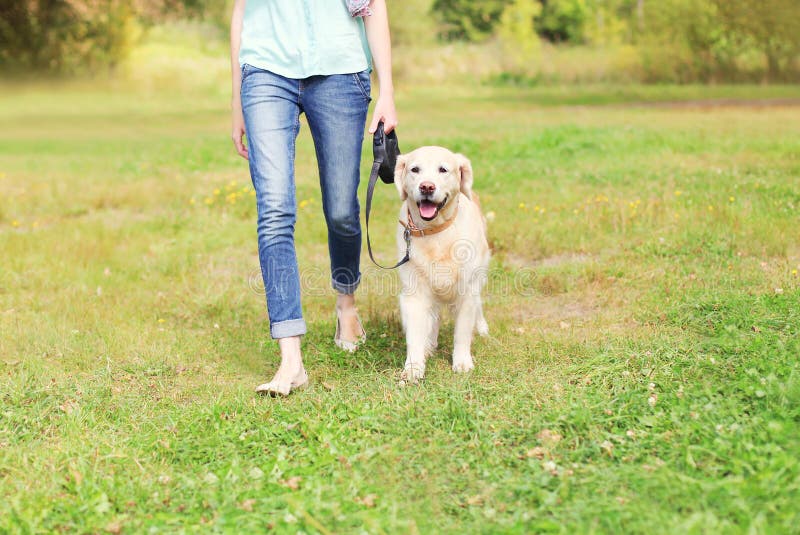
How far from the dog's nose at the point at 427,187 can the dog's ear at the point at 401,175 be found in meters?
0.29

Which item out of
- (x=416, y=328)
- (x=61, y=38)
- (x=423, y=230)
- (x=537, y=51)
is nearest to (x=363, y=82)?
(x=423, y=230)

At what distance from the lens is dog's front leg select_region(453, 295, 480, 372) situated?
409 centimetres

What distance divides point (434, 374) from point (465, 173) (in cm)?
105

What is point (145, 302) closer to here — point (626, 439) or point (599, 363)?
point (599, 363)

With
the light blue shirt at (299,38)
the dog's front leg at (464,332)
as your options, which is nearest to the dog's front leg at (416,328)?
the dog's front leg at (464,332)

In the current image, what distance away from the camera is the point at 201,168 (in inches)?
423

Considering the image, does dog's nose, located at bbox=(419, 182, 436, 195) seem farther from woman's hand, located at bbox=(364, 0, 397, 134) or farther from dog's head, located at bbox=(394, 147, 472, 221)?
woman's hand, located at bbox=(364, 0, 397, 134)

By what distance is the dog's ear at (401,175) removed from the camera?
418 centimetres

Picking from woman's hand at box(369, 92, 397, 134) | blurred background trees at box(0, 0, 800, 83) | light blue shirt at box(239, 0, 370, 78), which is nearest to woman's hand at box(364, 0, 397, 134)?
woman's hand at box(369, 92, 397, 134)

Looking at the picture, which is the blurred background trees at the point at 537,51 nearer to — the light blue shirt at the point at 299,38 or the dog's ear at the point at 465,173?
the light blue shirt at the point at 299,38

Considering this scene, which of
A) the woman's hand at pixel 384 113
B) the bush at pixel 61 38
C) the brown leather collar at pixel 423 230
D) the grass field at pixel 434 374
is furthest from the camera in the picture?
the bush at pixel 61 38

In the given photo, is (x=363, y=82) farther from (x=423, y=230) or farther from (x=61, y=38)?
(x=61, y=38)

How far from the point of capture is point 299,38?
12.7 ft

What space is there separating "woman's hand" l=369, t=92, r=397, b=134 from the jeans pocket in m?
0.08
